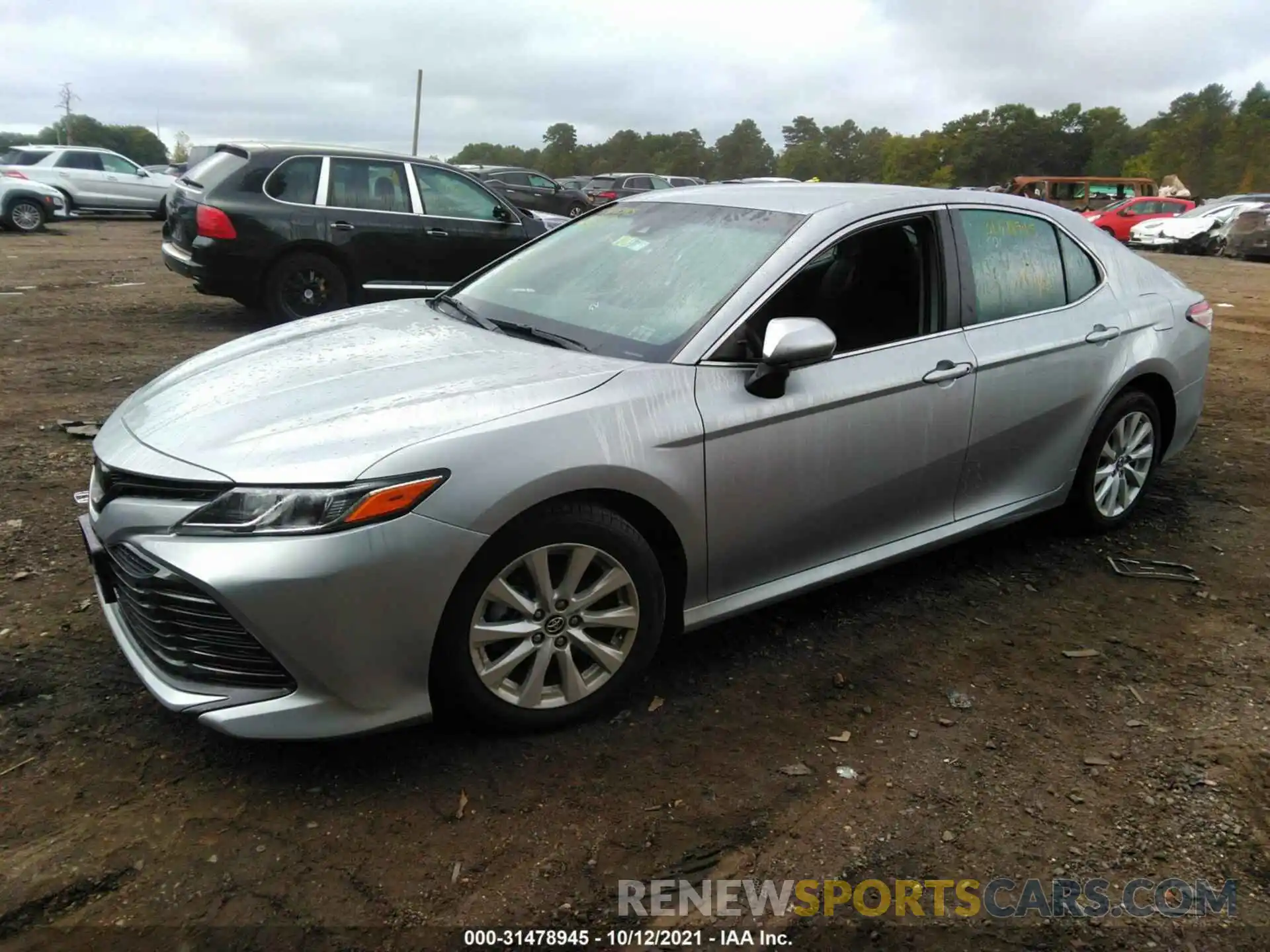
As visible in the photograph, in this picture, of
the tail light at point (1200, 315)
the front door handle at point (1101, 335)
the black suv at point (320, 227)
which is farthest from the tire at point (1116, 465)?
the black suv at point (320, 227)

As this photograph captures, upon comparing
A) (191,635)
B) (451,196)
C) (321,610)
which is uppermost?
(451,196)

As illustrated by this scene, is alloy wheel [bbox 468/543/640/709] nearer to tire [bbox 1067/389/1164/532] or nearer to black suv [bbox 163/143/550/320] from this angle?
tire [bbox 1067/389/1164/532]

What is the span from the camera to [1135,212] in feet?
97.2

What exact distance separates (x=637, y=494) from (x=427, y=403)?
25.3 inches

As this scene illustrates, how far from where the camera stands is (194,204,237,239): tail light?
7977mm

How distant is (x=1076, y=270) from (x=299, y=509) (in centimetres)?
343

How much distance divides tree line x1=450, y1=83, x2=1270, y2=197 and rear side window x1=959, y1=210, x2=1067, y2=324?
60.3 m

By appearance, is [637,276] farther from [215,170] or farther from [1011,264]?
[215,170]

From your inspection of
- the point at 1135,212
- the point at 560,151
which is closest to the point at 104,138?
the point at 560,151

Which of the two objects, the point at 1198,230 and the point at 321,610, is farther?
the point at 1198,230

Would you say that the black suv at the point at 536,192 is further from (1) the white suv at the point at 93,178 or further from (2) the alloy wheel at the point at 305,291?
(2) the alloy wheel at the point at 305,291

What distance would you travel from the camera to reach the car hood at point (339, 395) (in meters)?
2.54

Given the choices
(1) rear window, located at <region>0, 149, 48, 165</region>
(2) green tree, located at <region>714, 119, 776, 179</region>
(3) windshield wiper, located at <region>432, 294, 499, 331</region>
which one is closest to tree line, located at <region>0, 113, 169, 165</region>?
(2) green tree, located at <region>714, 119, 776, 179</region>

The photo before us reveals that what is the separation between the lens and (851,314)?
137 inches
